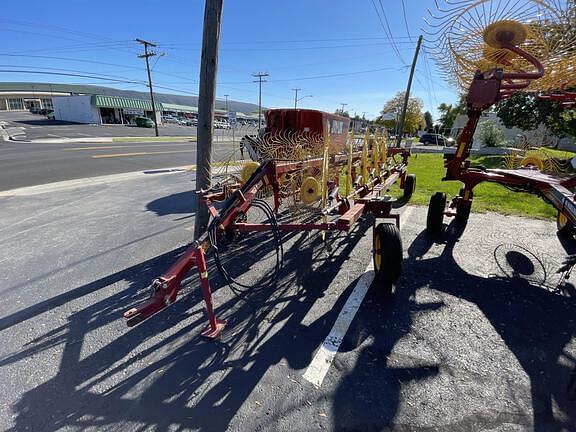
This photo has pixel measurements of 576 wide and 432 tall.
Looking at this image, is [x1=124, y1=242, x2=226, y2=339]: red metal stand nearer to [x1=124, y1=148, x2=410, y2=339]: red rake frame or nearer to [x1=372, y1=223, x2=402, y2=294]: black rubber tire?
[x1=124, y1=148, x2=410, y2=339]: red rake frame

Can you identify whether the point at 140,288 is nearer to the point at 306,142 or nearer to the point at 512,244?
the point at 306,142

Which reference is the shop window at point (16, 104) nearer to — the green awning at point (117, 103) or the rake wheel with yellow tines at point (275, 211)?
the green awning at point (117, 103)

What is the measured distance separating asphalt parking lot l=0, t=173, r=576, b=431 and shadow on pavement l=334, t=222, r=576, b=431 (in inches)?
0.5

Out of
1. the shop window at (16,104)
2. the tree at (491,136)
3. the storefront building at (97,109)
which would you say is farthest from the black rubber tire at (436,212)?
the shop window at (16,104)

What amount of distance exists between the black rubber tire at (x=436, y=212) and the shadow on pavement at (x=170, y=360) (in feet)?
8.86

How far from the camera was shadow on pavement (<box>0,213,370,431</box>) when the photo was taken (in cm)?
201

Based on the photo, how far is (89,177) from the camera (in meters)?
11.0

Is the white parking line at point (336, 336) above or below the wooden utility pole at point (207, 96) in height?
below

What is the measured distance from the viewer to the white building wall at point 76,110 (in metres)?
53.2

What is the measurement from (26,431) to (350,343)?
2.42 metres

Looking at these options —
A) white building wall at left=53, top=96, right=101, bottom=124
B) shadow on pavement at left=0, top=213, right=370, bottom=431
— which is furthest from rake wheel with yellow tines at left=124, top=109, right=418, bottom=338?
white building wall at left=53, top=96, right=101, bottom=124

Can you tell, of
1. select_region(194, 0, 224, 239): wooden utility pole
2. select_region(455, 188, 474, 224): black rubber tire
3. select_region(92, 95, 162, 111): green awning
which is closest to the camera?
select_region(194, 0, 224, 239): wooden utility pole

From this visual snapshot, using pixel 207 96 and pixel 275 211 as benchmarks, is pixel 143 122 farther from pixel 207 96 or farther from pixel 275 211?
pixel 275 211

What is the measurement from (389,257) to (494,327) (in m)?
1.20
